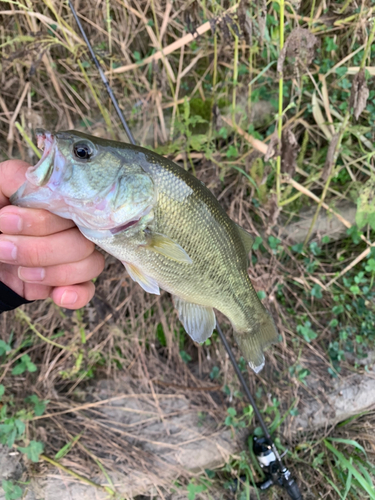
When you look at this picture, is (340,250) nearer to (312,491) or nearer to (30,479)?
(312,491)

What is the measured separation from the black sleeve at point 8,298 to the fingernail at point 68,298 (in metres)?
0.25

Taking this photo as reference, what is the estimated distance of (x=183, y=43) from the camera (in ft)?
7.40

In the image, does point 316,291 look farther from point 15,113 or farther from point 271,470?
point 15,113

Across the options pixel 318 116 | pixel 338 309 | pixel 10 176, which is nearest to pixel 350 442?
pixel 338 309

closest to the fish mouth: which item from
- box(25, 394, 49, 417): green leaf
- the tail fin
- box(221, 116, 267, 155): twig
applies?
the tail fin

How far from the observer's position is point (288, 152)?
5.96ft

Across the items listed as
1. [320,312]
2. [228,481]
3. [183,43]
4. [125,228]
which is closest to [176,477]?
[228,481]

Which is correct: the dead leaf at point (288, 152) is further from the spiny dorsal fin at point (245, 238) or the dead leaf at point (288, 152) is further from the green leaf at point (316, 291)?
the green leaf at point (316, 291)

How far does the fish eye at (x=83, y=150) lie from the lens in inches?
45.5

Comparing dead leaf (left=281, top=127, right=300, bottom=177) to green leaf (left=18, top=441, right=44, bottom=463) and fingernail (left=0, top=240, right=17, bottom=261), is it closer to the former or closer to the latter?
fingernail (left=0, top=240, right=17, bottom=261)

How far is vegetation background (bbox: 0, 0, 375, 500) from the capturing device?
224 cm

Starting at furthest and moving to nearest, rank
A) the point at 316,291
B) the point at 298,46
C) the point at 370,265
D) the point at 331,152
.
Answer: the point at 316,291 < the point at 370,265 < the point at 331,152 < the point at 298,46

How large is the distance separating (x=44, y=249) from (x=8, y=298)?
421 mm

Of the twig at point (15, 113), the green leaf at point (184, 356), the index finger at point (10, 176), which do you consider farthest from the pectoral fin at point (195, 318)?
the twig at point (15, 113)
